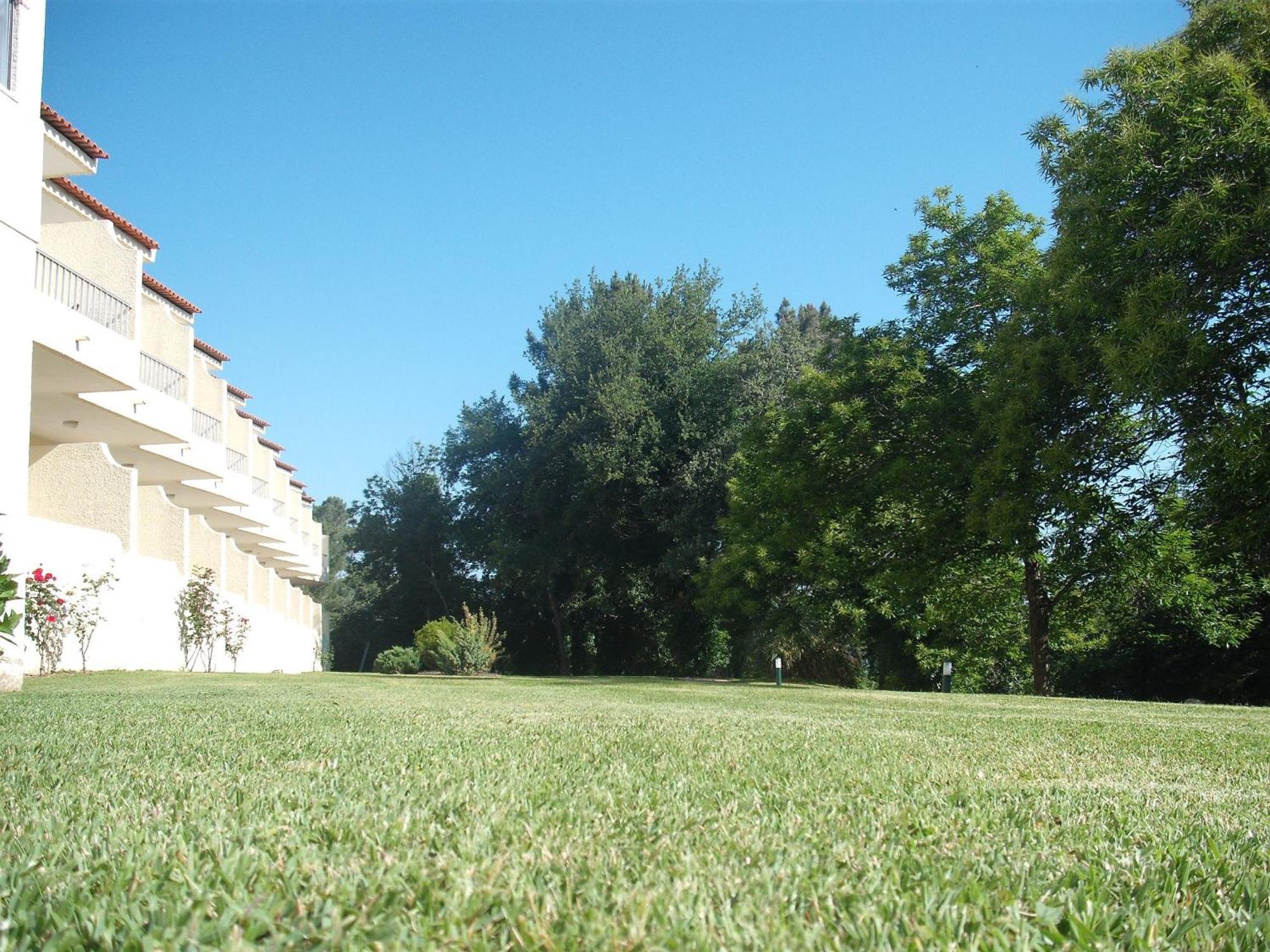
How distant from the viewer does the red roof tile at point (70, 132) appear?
1548 centimetres

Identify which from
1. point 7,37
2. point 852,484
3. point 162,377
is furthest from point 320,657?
point 7,37

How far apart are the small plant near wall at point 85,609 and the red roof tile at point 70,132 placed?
794 centimetres

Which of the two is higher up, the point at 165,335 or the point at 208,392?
the point at 165,335

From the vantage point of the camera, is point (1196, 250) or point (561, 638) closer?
point (1196, 250)

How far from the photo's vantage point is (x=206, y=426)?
96.1 feet

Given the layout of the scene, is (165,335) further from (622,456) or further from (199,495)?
(622,456)

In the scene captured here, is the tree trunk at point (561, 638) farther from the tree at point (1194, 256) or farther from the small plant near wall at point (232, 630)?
the tree at point (1194, 256)

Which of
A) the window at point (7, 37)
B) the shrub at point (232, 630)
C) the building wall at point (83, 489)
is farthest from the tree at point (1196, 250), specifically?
the shrub at point (232, 630)

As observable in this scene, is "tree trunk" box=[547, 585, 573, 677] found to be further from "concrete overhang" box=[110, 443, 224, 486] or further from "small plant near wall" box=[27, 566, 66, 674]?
"small plant near wall" box=[27, 566, 66, 674]

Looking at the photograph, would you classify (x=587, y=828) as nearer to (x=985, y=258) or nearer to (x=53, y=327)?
(x=53, y=327)

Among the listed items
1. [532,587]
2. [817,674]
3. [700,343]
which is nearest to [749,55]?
[817,674]

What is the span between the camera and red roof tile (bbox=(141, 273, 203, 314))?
24453mm

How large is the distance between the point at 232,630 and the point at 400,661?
26.1 ft

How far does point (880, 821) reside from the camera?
116 inches
